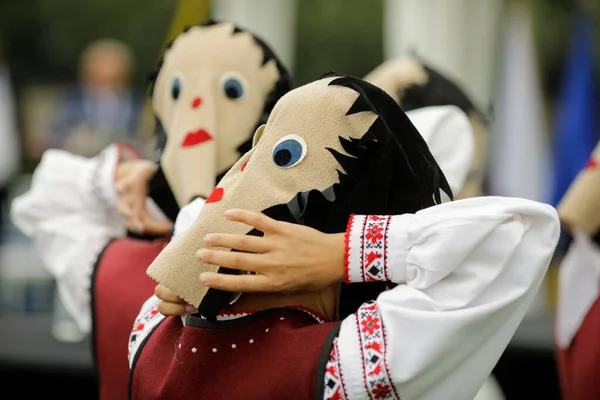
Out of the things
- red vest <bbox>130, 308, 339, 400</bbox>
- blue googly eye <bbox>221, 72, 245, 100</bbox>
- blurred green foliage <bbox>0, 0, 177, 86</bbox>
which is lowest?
blurred green foliage <bbox>0, 0, 177, 86</bbox>

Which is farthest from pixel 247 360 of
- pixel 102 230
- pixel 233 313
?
pixel 102 230

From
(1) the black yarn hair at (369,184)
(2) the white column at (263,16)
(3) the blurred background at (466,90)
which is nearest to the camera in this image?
(1) the black yarn hair at (369,184)

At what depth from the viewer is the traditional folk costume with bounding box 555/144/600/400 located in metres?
2.38

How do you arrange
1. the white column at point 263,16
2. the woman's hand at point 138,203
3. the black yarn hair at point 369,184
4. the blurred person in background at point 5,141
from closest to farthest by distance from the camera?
the black yarn hair at point 369,184 < the woman's hand at point 138,203 < the white column at point 263,16 < the blurred person in background at point 5,141

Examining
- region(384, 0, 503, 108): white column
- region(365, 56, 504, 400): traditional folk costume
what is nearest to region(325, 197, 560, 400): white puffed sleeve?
region(365, 56, 504, 400): traditional folk costume

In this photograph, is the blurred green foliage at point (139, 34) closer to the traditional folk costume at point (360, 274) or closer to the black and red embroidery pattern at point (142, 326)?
the black and red embroidery pattern at point (142, 326)

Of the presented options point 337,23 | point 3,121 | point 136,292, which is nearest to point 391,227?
point 136,292

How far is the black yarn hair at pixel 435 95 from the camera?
8.03 feet

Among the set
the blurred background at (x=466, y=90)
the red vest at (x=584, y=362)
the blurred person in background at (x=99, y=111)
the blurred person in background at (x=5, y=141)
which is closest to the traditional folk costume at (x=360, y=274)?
the red vest at (x=584, y=362)

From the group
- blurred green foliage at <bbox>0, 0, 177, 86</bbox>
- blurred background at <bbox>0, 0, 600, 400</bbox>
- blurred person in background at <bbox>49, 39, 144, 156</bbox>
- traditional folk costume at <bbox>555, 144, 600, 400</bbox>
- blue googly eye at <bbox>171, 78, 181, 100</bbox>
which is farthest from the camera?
blurred green foliage at <bbox>0, 0, 177, 86</bbox>

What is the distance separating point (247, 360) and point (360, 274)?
0.65ft

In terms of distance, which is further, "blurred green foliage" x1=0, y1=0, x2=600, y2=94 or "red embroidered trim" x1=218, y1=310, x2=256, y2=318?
"blurred green foliage" x1=0, y1=0, x2=600, y2=94

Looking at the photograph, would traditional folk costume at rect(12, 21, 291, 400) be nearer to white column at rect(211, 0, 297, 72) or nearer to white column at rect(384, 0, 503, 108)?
white column at rect(384, 0, 503, 108)

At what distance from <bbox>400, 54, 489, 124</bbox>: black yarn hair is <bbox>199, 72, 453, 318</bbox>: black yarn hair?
934 millimetres
